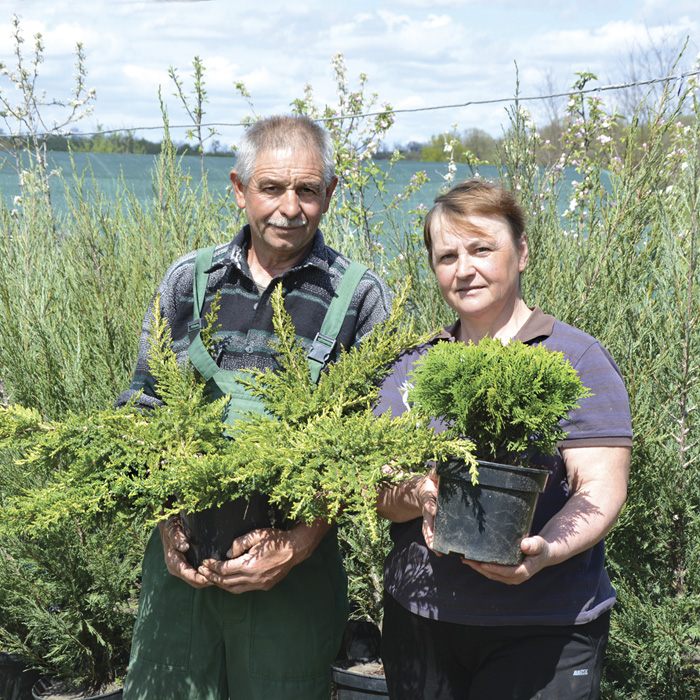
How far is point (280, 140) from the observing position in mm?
1995

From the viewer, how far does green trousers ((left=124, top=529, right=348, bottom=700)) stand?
6.39 feet

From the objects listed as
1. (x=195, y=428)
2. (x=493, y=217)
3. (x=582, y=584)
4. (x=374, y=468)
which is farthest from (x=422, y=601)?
(x=493, y=217)

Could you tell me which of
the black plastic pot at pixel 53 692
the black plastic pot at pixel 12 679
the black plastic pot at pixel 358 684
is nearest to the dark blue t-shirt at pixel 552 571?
the black plastic pot at pixel 358 684

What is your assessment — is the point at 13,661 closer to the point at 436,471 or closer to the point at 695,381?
the point at 436,471

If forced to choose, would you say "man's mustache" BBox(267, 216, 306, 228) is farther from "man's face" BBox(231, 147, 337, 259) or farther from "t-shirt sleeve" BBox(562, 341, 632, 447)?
"t-shirt sleeve" BBox(562, 341, 632, 447)

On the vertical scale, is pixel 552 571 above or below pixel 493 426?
below

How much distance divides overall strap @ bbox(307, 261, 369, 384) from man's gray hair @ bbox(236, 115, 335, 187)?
0.28 meters

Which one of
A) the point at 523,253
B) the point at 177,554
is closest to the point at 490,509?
the point at 523,253

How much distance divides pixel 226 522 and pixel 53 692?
235 centimetres

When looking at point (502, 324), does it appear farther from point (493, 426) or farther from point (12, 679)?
point (12, 679)

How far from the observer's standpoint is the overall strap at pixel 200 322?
1.93 metres

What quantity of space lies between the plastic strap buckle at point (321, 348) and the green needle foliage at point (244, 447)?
7cm

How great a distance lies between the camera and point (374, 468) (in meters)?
1.42

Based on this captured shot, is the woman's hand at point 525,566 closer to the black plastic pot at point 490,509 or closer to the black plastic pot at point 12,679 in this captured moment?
the black plastic pot at point 490,509
